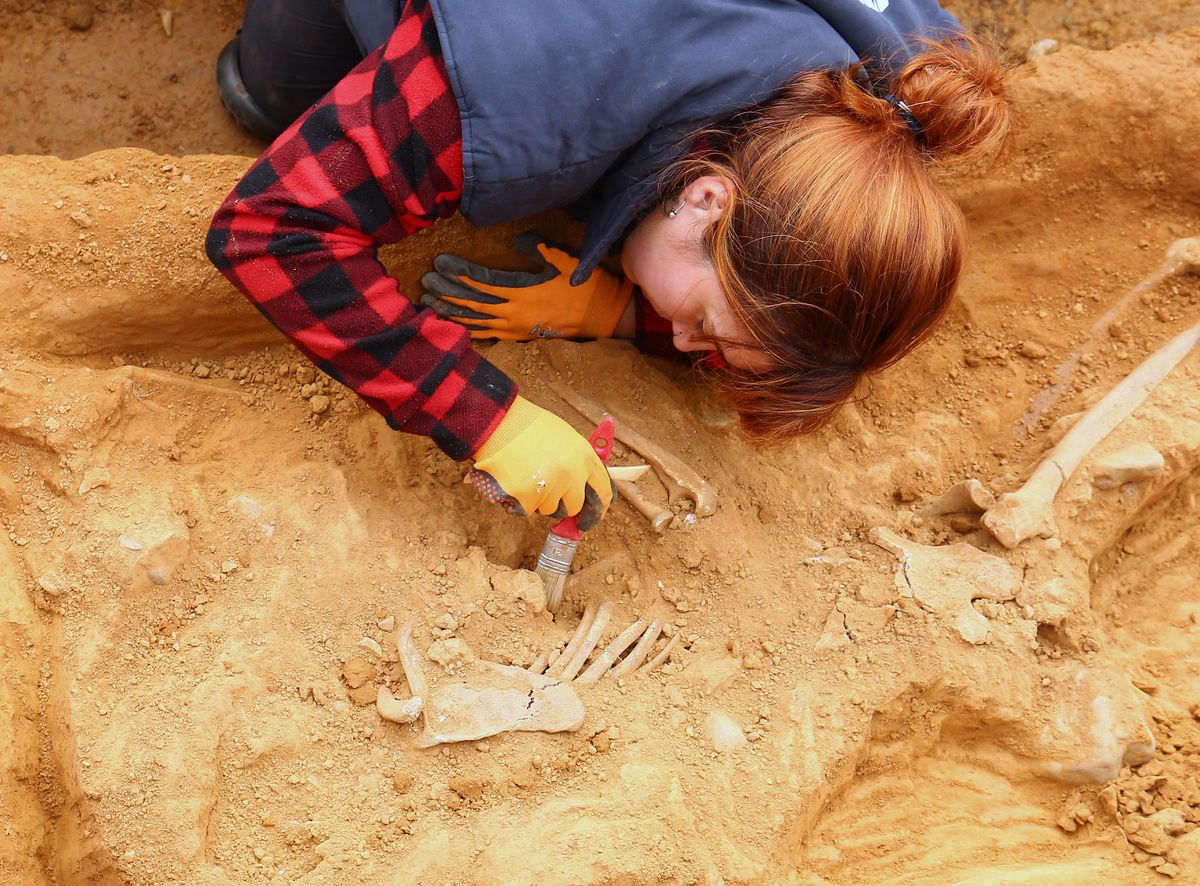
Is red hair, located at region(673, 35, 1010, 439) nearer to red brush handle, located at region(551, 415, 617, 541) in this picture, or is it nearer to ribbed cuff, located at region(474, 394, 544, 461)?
red brush handle, located at region(551, 415, 617, 541)

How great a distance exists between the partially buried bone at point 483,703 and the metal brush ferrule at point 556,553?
0.25 m

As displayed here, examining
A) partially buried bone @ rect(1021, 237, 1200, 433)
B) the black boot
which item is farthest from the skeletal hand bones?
the black boot

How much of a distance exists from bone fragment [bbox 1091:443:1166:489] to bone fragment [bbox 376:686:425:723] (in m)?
1.58

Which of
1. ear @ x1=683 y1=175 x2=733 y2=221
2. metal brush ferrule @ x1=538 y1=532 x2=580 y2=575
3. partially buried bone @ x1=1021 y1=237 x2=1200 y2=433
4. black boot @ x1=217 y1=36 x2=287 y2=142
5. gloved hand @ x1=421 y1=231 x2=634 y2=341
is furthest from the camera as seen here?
black boot @ x1=217 y1=36 x2=287 y2=142

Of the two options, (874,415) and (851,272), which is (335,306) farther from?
(874,415)

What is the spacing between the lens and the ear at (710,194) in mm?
1851

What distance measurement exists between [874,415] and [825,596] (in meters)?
0.63

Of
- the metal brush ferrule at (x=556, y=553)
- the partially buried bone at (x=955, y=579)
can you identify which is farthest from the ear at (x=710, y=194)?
the partially buried bone at (x=955, y=579)

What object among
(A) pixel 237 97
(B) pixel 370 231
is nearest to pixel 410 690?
(B) pixel 370 231

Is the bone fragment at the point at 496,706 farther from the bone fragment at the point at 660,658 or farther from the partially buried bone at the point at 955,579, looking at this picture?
the partially buried bone at the point at 955,579

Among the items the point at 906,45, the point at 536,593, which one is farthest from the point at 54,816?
the point at 906,45

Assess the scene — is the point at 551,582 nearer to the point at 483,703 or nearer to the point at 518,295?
the point at 483,703

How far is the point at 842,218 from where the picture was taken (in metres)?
1.75

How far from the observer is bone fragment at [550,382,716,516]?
7.50ft
